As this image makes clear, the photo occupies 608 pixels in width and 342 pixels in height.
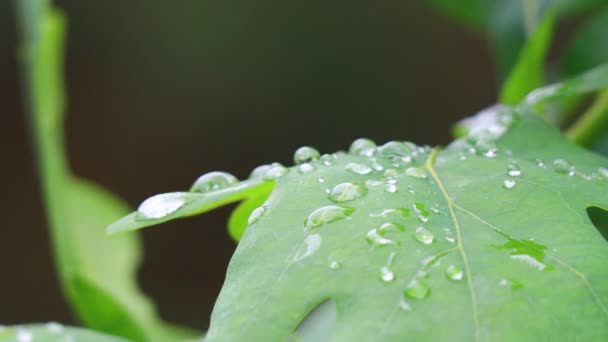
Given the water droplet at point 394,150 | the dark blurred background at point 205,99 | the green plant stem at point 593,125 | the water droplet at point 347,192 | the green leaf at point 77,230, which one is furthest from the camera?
the dark blurred background at point 205,99

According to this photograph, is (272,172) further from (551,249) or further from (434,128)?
(434,128)

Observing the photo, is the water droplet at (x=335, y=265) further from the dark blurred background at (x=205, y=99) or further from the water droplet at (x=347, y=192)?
the dark blurred background at (x=205, y=99)

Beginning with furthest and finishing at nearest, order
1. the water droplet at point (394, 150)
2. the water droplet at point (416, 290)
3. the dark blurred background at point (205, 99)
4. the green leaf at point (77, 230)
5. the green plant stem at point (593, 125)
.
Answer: the dark blurred background at point (205, 99), the green plant stem at point (593, 125), the green leaf at point (77, 230), the water droplet at point (394, 150), the water droplet at point (416, 290)

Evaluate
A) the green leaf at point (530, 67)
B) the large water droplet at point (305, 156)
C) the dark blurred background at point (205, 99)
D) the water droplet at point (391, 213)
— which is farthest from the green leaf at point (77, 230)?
the dark blurred background at point (205, 99)

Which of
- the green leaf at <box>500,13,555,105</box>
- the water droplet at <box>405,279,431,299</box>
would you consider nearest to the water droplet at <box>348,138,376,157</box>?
the water droplet at <box>405,279,431,299</box>

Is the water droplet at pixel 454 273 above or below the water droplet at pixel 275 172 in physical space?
below

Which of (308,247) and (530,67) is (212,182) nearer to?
(308,247)
